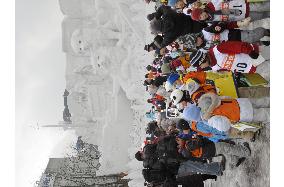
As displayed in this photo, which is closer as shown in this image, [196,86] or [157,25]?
[196,86]

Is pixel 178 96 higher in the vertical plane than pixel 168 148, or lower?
higher

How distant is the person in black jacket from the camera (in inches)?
271

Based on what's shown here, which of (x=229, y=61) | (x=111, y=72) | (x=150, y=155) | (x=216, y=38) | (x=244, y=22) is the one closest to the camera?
(x=229, y=61)

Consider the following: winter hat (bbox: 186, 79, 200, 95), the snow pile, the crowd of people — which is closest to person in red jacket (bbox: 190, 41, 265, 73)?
the crowd of people

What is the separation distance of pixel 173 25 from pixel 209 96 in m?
1.61

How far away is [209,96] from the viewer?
596cm

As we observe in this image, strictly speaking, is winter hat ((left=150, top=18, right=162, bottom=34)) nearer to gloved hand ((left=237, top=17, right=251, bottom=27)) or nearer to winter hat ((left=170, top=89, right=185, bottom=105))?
winter hat ((left=170, top=89, right=185, bottom=105))

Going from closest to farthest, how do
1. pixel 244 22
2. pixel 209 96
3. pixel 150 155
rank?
pixel 209 96 < pixel 244 22 < pixel 150 155

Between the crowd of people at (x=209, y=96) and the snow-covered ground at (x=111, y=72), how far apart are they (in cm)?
873

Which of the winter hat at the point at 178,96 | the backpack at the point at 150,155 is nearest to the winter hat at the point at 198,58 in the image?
the winter hat at the point at 178,96

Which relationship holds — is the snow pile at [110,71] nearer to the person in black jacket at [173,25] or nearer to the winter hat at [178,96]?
the person in black jacket at [173,25]

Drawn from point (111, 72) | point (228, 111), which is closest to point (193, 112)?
point (228, 111)

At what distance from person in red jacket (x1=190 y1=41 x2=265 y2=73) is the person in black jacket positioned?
0.74 meters

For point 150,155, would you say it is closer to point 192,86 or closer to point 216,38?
point 192,86
